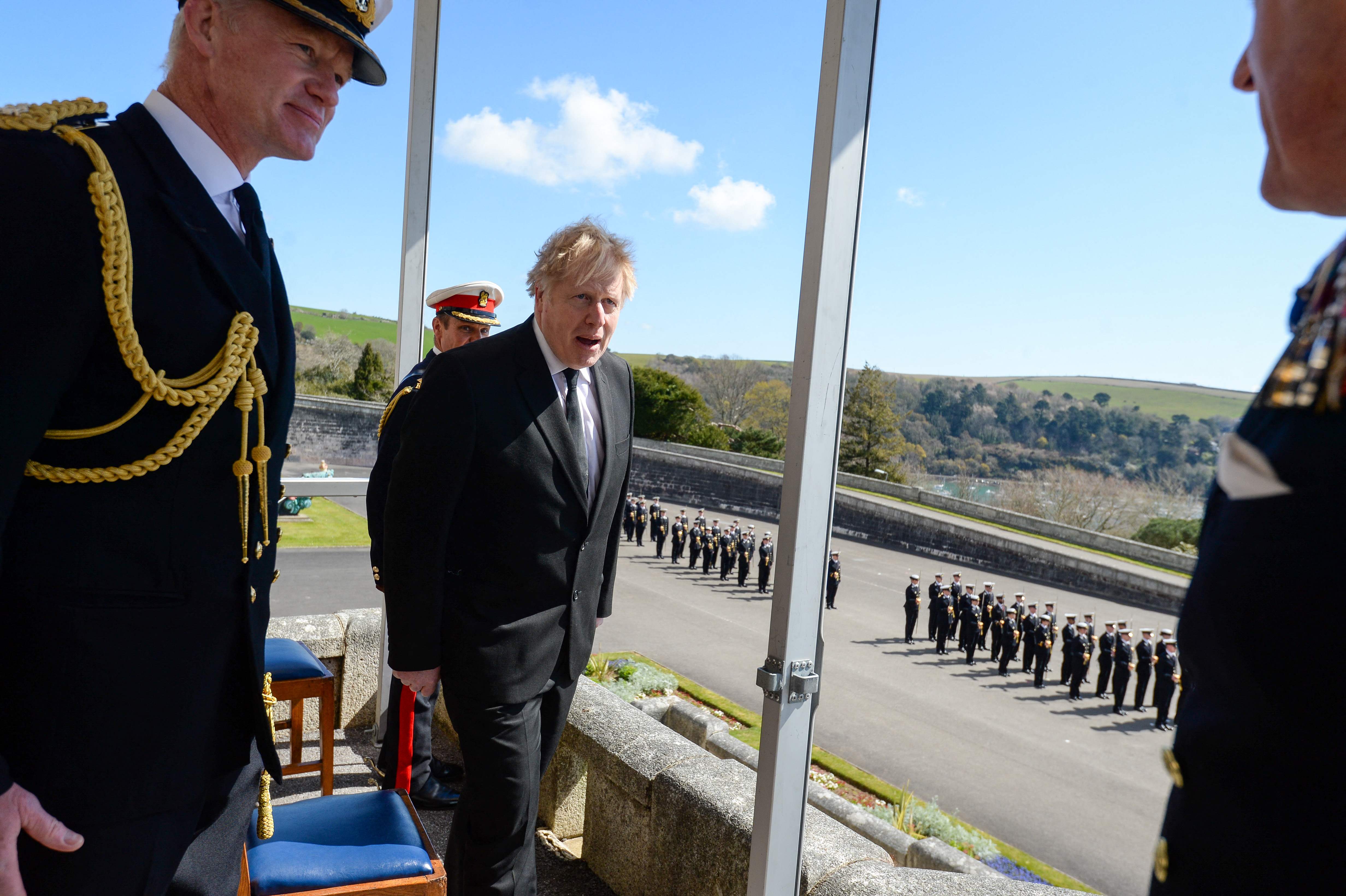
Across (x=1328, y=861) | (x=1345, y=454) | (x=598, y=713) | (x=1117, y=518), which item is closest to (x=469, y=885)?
(x=598, y=713)

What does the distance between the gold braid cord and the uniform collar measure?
0.30 ft

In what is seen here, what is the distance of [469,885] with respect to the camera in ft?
7.35

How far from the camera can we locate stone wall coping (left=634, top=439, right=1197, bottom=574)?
103 feet

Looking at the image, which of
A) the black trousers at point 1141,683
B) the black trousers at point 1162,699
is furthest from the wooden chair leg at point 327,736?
the black trousers at point 1141,683

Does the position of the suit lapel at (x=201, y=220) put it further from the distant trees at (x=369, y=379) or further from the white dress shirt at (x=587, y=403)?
the distant trees at (x=369, y=379)

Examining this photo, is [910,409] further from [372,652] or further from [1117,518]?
[372,652]

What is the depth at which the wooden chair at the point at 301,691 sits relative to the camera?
3.39m

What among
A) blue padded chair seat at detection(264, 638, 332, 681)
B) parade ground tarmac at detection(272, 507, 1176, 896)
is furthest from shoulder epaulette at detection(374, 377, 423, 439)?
parade ground tarmac at detection(272, 507, 1176, 896)

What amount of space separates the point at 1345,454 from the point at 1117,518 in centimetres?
4412

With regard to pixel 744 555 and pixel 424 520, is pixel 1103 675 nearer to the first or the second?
pixel 744 555

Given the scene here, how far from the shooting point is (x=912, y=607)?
81.5 ft

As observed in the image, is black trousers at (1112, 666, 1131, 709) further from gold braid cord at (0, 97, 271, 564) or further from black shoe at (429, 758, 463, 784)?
gold braid cord at (0, 97, 271, 564)

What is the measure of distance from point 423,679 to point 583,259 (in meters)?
1.22

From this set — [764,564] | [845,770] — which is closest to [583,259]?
[845,770]
